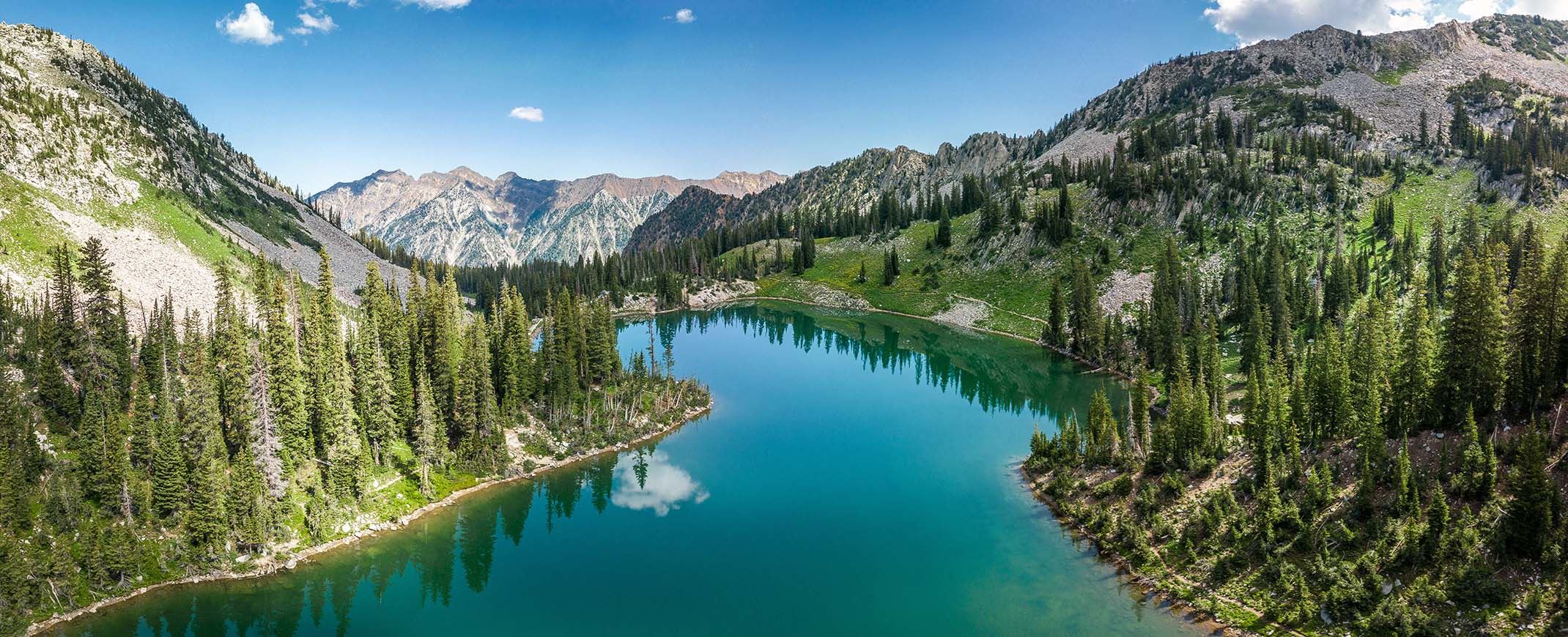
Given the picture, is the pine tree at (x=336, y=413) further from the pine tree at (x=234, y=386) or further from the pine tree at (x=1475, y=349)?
the pine tree at (x=1475, y=349)

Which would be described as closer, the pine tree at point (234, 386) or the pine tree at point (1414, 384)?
the pine tree at point (1414, 384)

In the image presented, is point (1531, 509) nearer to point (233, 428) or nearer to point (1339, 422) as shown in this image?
point (1339, 422)

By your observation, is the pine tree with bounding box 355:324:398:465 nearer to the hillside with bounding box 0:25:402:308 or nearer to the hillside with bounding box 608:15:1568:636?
the hillside with bounding box 0:25:402:308

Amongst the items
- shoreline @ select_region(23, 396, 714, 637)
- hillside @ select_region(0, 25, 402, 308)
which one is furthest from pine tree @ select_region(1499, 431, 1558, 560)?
hillside @ select_region(0, 25, 402, 308)

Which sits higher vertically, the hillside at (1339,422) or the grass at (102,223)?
the grass at (102,223)

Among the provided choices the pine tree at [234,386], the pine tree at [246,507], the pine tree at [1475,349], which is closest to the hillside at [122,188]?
the pine tree at [234,386]

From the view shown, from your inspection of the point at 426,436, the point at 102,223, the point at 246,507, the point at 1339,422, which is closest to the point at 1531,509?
the point at 1339,422

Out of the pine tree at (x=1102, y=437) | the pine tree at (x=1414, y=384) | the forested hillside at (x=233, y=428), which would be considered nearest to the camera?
the forested hillside at (x=233, y=428)
